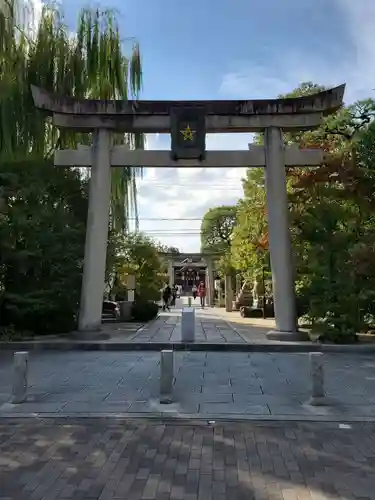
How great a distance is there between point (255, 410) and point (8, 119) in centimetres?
1101

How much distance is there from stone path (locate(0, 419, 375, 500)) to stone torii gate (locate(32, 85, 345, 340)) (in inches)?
299

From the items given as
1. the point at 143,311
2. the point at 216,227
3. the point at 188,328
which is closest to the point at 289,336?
the point at 188,328

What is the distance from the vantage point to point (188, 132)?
1359 cm

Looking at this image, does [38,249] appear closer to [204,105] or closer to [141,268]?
[204,105]

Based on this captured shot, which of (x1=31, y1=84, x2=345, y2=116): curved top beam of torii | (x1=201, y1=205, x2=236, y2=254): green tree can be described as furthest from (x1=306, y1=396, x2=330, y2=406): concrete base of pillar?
(x1=201, y1=205, x2=236, y2=254): green tree

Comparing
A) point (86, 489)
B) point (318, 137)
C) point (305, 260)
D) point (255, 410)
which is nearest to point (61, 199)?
point (305, 260)

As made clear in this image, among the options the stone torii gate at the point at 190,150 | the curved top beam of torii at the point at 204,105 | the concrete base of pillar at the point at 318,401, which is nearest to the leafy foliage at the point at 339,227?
the stone torii gate at the point at 190,150

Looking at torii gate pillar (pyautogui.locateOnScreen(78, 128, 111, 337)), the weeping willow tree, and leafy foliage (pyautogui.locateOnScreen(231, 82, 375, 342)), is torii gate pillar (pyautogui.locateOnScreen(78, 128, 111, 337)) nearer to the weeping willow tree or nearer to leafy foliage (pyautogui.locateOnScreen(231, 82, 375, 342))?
the weeping willow tree

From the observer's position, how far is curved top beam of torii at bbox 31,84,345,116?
13.4 m

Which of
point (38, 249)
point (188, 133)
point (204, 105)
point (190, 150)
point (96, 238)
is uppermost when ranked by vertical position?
point (204, 105)

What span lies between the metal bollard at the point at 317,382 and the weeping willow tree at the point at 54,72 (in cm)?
1031

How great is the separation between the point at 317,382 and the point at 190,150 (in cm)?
819

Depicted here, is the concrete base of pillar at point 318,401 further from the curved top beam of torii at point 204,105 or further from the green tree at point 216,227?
the green tree at point 216,227

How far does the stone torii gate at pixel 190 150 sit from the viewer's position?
13.4m
